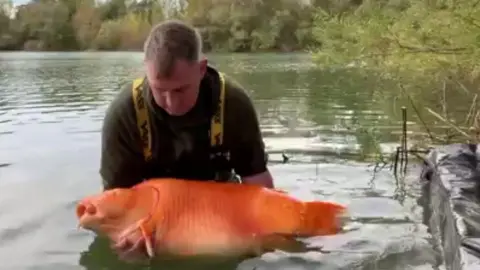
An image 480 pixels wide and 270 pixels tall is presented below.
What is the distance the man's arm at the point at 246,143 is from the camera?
425 cm

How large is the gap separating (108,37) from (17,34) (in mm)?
8544

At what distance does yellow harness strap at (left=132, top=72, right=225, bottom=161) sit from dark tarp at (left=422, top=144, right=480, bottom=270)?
4.52ft

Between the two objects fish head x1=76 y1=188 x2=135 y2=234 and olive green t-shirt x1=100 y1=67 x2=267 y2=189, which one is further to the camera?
olive green t-shirt x1=100 y1=67 x2=267 y2=189

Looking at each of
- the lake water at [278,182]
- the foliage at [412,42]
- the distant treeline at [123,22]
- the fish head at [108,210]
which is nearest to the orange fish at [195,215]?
the fish head at [108,210]

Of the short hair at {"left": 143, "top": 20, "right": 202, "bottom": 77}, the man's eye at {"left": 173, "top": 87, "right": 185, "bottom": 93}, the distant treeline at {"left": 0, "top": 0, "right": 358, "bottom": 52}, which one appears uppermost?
the short hair at {"left": 143, "top": 20, "right": 202, "bottom": 77}

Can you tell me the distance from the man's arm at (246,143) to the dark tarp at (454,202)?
1088 millimetres

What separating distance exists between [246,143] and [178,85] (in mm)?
787

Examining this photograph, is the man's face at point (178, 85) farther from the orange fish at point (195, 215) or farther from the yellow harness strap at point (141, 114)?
the orange fish at point (195, 215)

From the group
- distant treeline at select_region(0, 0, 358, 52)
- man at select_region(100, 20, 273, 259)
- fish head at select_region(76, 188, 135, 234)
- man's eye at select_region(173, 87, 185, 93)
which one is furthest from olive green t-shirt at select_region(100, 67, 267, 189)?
distant treeline at select_region(0, 0, 358, 52)

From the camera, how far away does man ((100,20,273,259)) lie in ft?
12.7

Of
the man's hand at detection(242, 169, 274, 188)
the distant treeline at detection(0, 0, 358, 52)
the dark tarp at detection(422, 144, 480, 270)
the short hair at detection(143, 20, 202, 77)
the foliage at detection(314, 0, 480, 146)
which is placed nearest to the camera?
the dark tarp at detection(422, 144, 480, 270)

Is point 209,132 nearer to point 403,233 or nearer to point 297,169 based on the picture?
point 403,233

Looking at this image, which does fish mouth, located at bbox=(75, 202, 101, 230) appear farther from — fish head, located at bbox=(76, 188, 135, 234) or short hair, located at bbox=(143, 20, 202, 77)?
short hair, located at bbox=(143, 20, 202, 77)

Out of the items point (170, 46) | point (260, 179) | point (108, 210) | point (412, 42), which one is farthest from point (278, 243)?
point (412, 42)
